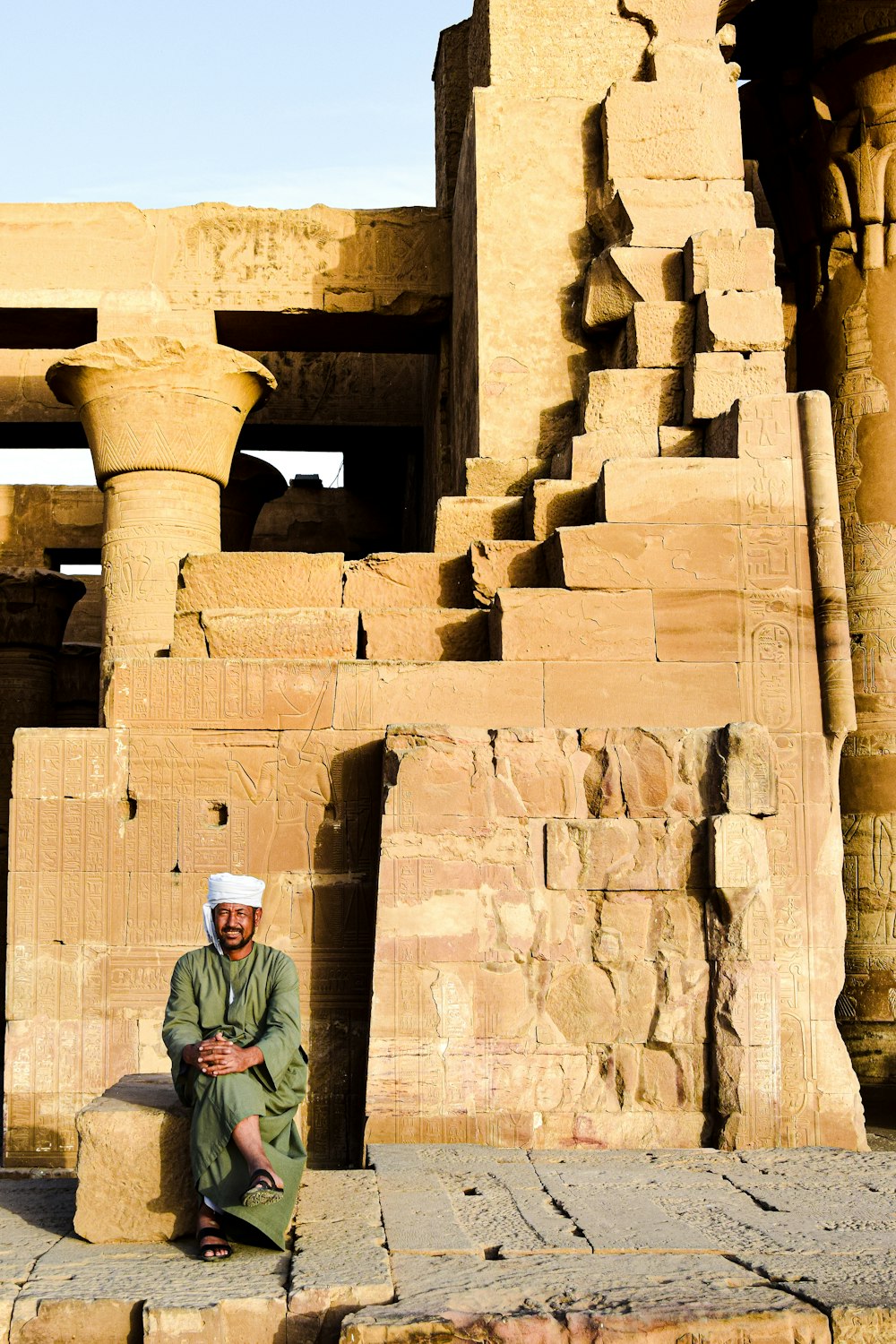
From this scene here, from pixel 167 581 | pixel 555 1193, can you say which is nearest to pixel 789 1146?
pixel 555 1193

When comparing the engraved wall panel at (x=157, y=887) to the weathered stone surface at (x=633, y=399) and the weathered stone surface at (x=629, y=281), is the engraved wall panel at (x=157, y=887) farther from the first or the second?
the weathered stone surface at (x=629, y=281)

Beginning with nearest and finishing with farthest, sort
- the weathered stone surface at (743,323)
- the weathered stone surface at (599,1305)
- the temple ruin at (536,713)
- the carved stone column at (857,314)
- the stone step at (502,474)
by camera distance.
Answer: the weathered stone surface at (599,1305), the temple ruin at (536,713), the weathered stone surface at (743,323), the stone step at (502,474), the carved stone column at (857,314)

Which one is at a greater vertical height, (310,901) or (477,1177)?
(310,901)

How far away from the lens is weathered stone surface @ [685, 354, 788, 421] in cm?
767

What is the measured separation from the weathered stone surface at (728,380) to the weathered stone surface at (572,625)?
4.78ft

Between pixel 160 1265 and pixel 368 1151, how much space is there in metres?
1.41

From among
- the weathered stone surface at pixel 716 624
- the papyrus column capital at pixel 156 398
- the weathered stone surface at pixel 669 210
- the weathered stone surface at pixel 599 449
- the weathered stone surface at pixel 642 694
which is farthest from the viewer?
the papyrus column capital at pixel 156 398

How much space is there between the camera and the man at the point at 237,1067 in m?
4.13

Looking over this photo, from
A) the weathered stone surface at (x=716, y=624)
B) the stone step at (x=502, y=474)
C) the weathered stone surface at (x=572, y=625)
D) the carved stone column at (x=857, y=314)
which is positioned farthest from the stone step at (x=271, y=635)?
the carved stone column at (x=857, y=314)

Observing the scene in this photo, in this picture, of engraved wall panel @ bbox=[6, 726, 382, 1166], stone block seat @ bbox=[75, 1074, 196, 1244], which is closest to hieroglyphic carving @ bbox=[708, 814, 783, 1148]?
engraved wall panel @ bbox=[6, 726, 382, 1166]

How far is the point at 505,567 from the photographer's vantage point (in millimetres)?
7227

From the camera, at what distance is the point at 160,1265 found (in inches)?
160

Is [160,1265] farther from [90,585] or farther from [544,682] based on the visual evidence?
[90,585]

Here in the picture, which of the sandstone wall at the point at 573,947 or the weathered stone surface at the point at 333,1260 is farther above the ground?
the sandstone wall at the point at 573,947
